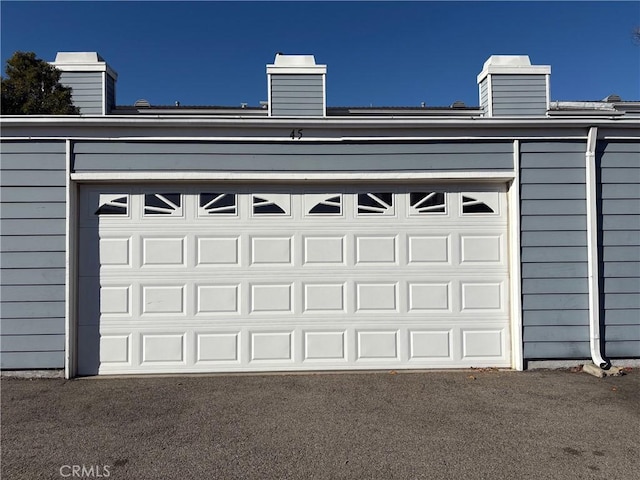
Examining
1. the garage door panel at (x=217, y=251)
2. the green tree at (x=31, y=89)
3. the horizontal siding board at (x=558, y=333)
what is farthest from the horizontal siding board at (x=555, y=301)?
the green tree at (x=31, y=89)

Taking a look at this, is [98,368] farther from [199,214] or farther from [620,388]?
[620,388]

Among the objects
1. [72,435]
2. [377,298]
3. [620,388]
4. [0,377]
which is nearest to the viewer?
[72,435]

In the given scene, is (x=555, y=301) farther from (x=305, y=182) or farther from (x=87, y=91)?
(x=87, y=91)

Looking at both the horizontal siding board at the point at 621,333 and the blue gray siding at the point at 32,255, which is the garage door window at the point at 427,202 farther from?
the blue gray siding at the point at 32,255

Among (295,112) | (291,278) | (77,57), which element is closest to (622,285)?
(291,278)

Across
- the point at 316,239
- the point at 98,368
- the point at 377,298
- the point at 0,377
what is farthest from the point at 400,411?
the point at 0,377

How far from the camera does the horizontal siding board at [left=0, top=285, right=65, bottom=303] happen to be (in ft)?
16.5

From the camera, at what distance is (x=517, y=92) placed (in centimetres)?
958

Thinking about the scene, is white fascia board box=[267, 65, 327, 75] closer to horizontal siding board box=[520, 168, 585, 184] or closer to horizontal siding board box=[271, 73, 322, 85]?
horizontal siding board box=[271, 73, 322, 85]

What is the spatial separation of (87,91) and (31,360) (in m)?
6.69

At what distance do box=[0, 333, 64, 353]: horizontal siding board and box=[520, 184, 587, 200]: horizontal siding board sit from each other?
5.86m

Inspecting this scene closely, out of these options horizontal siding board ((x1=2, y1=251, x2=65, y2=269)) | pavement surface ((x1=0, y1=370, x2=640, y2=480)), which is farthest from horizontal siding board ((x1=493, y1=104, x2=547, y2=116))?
horizontal siding board ((x1=2, y1=251, x2=65, y2=269))

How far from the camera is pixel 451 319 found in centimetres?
532

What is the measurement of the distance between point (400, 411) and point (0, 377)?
15.0ft
